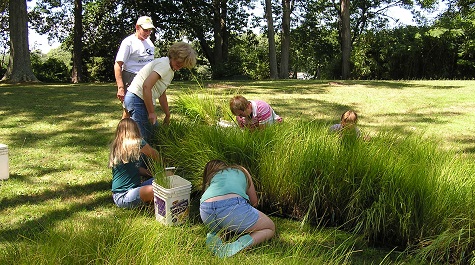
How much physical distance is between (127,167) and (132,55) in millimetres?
1843

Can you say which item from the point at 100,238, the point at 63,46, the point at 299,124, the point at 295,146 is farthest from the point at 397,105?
the point at 63,46

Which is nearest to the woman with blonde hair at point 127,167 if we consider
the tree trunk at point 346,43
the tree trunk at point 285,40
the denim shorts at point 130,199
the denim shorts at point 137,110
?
the denim shorts at point 130,199

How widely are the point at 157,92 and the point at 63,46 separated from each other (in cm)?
2225

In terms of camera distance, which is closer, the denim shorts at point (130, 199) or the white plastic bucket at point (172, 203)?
the white plastic bucket at point (172, 203)

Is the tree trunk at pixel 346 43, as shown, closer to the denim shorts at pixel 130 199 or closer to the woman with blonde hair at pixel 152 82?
the woman with blonde hair at pixel 152 82

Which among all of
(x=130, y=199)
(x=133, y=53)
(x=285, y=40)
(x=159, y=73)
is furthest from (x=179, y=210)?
(x=285, y=40)

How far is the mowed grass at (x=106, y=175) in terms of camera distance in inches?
77.0

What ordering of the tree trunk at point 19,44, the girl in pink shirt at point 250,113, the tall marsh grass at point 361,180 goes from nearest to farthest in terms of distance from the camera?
the tall marsh grass at point 361,180 < the girl in pink shirt at point 250,113 < the tree trunk at point 19,44

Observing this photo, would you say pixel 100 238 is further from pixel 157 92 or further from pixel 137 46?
pixel 137 46

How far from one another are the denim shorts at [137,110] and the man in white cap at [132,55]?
0.70 metres

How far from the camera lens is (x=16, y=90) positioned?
8781 millimetres

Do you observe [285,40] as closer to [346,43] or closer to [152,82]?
[346,43]

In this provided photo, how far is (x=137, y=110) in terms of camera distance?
3.90 metres

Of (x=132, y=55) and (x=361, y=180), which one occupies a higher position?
(x=132, y=55)
